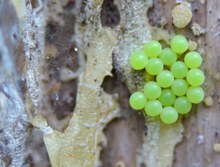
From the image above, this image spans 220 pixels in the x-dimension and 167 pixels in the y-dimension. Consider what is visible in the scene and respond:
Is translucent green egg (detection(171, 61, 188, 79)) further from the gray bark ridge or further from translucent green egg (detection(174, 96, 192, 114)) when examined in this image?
the gray bark ridge

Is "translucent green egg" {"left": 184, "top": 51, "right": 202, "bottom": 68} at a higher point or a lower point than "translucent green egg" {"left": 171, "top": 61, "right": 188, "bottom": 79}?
higher

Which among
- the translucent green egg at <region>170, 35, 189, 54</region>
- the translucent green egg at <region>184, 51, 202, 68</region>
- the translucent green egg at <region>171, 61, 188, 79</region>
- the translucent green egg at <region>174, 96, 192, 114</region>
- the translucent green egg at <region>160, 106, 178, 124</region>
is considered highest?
the translucent green egg at <region>170, 35, 189, 54</region>

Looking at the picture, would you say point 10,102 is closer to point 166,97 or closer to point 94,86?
point 94,86

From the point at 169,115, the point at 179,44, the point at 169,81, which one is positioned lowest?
the point at 169,115

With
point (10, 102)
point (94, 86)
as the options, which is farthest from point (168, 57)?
point (10, 102)

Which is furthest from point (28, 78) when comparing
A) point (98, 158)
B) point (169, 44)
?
point (169, 44)

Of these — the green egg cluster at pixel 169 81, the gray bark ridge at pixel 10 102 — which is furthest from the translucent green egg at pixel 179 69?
the gray bark ridge at pixel 10 102

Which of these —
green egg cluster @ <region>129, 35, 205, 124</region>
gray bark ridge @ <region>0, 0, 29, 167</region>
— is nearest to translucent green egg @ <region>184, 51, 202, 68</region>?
green egg cluster @ <region>129, 35, 205, 124</region>

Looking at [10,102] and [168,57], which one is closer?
[168,57]
